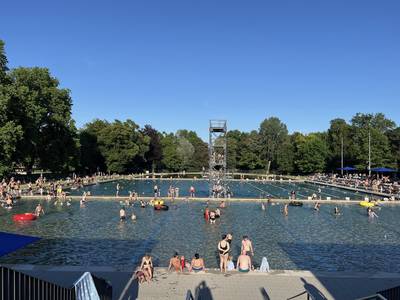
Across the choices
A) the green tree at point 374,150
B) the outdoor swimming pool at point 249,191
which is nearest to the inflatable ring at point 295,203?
the outdoor swimming pool at point 249,191

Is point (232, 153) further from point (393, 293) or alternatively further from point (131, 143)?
point (393, 293)

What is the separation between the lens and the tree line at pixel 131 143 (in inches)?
2100

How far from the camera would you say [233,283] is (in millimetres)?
13148

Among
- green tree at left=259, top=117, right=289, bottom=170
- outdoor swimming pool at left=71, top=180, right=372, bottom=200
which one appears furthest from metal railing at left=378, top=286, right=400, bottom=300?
green tree at left=259, top=117, right=289, bottom=170

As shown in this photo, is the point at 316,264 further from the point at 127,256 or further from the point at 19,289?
the point at 19,289

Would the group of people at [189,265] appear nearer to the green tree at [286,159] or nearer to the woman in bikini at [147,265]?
the woman in bikini at [147,265]

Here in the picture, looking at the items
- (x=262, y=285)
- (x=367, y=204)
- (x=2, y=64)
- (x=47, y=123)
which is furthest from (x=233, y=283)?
(x=47, y=123)

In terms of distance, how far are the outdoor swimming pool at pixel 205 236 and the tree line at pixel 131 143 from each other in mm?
18298

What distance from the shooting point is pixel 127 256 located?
62.0 feet

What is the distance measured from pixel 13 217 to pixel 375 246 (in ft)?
74.6

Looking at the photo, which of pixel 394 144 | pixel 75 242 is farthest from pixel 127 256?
pixel 394 144

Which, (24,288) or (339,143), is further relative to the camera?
(339,143)

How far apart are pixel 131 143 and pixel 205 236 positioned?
228ft

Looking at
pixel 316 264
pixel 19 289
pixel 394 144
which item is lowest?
pixel 316 264
